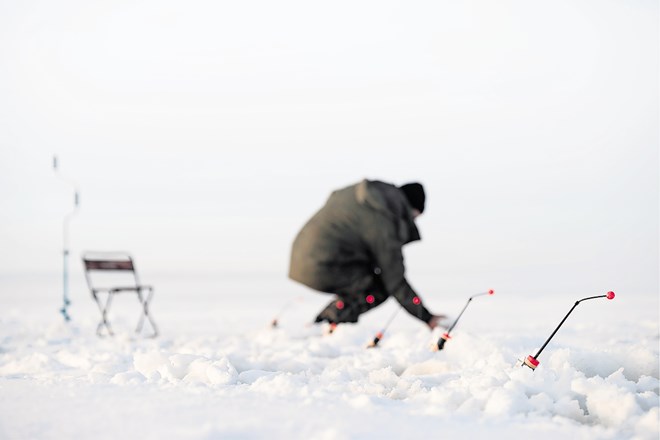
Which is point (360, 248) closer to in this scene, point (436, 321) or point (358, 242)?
point (358, 242)

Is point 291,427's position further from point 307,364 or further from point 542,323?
point 542,323

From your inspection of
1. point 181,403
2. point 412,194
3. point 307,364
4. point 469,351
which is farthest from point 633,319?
point 181,403

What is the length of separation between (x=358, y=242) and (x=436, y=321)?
885mm

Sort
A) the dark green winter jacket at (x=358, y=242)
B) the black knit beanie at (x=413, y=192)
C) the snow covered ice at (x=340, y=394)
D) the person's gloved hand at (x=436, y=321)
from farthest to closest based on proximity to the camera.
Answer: the black knit beanie at (x=413, y=192), the dark green winter jacket at (x=358, y=242), the person's gloved hand at (x=436, y=321), the snow covered ice at (x=340, y=394)

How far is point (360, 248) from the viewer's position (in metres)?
5.31

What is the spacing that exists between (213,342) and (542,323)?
3.67 meters

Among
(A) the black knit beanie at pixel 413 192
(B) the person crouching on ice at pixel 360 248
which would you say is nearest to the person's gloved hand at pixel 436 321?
(B) the person crouching on ice at pixel 360 248

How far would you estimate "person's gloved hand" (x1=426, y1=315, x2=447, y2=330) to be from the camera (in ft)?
Answer: 15.5

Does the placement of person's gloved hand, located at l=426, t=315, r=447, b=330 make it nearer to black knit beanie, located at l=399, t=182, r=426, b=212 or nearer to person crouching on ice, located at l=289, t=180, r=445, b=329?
person crouching on ice, located at l=289, t=180, r=445, b=329

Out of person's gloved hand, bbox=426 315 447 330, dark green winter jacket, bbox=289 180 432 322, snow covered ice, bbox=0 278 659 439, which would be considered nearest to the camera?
snow covered ice, bbox=0 278 659 439

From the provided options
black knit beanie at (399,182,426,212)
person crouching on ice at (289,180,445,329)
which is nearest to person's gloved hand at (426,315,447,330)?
person crouching on ice at (289,180,445,329)

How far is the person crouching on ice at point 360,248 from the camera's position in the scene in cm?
489

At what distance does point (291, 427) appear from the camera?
80.7 inches

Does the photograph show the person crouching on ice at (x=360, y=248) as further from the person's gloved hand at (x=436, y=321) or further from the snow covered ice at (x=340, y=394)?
the snow covered ice at (x=340, y=394)
